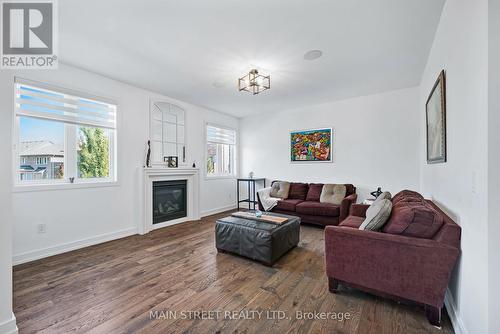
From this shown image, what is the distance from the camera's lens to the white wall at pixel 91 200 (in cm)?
270

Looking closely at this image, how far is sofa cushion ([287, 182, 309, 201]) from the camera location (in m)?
4.79

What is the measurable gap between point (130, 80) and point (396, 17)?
11.9ft

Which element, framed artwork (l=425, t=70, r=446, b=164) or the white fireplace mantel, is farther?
the white fireplace mantel

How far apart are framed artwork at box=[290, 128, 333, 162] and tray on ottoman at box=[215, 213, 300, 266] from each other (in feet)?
7.38

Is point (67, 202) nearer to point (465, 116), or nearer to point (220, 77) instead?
point (220, 77)

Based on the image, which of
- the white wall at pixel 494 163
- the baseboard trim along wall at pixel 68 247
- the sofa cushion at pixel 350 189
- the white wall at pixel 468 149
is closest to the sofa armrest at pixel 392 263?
the white wall at pixel 468 149

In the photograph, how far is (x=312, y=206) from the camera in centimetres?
411

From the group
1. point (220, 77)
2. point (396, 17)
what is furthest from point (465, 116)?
point (220, 77)

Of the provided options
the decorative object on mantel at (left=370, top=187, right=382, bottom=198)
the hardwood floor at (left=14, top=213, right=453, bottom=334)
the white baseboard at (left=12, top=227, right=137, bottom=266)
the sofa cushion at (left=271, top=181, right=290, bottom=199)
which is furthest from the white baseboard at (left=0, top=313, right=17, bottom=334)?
the decorative object on mantel at (left=370, top=187, right=382, bottom=198)

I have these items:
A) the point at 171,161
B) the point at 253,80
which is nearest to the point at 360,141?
the point at 253,80

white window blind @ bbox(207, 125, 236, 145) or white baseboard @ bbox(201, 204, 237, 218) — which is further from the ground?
white window blind @ bbox(207, 125, 236, 145)

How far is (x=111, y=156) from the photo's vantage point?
3.57 m

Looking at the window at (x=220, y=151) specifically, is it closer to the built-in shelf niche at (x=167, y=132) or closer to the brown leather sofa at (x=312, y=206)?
the built-in shelf niche at (x=167, y=132)

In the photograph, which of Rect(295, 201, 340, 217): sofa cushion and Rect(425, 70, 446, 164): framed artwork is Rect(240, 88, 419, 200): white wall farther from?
Rect(425, 70, 446, 164): framed artwork
